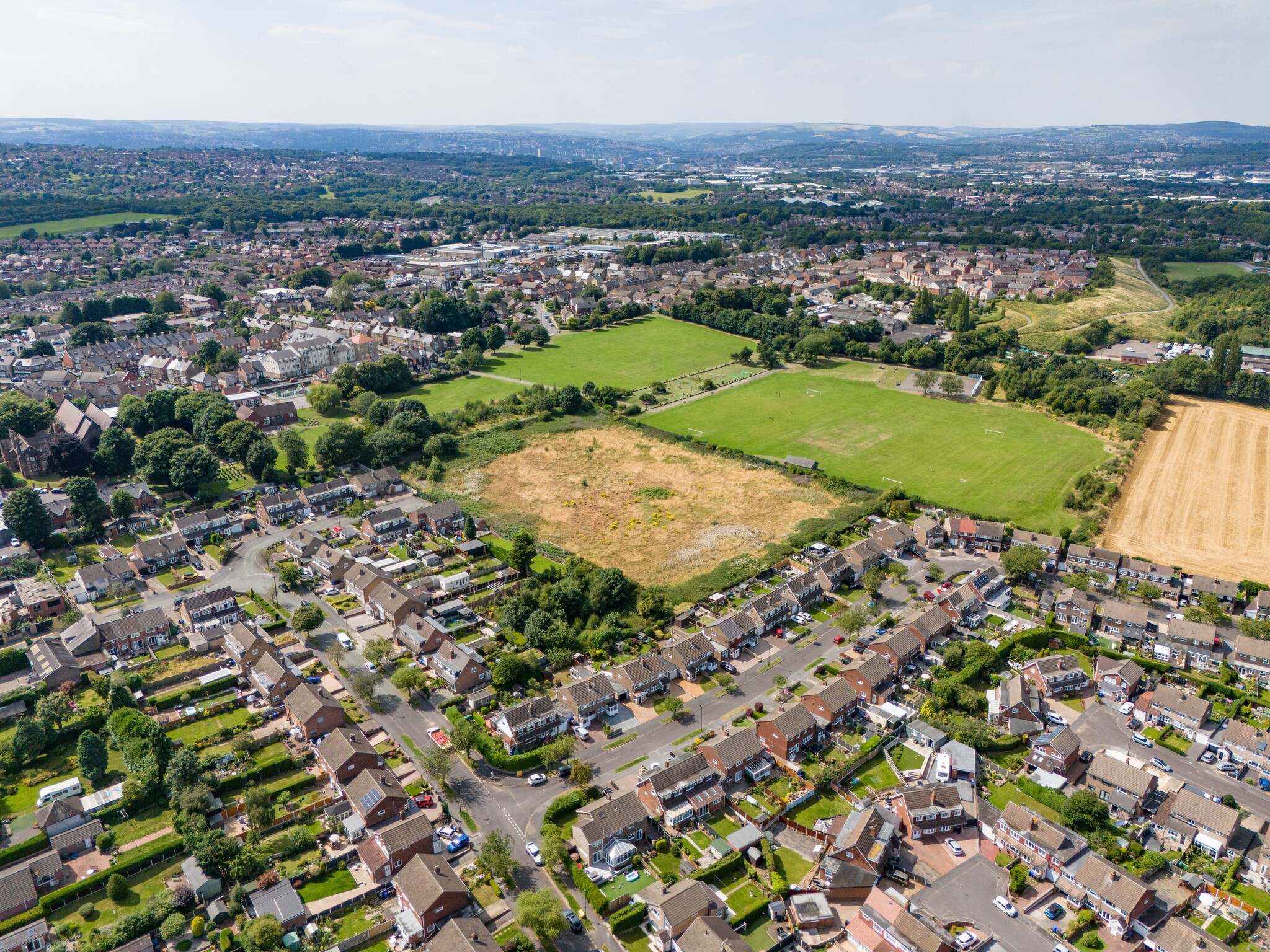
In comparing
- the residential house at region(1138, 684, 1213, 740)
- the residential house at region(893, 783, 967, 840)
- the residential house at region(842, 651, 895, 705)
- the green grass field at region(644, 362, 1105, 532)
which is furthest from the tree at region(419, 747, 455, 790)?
the green grass field at region(644, 362, 1105, 532)

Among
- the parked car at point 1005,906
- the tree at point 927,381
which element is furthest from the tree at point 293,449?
the tree at point 927,381

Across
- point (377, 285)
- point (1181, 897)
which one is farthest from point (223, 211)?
point (1181, 897)

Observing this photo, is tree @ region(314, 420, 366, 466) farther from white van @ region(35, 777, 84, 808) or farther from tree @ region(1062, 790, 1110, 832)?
tree @ region(1062, 790, 1110, 832)

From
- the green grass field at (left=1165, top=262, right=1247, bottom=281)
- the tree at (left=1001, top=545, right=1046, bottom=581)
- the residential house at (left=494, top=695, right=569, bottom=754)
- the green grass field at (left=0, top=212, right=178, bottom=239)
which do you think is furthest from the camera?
the green grass field at (left=0, top=212, right=178, bottom=239)

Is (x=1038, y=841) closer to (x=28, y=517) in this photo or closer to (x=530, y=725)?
(x=530, y=725)

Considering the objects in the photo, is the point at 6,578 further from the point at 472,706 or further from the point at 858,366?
the point at 858,366

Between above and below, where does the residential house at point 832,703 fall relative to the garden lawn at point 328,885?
above

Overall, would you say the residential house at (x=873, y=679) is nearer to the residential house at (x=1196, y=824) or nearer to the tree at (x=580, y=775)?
the residential house at (x=1196, y=824)
